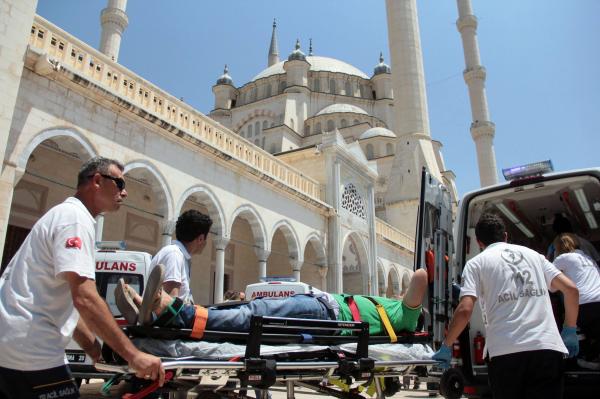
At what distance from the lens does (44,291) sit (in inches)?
68.9

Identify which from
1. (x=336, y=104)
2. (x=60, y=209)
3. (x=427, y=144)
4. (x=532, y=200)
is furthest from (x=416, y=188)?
(x=60, y=209)

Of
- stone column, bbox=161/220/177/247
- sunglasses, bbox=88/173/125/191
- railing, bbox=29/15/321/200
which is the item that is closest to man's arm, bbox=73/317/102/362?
sunglasses, bbox=88/173/125/191

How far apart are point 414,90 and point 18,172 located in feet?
77.3

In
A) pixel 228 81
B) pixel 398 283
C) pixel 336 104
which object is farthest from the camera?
pixel 228 81

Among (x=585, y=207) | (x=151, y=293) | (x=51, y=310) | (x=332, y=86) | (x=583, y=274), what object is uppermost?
(x=332, y=86)

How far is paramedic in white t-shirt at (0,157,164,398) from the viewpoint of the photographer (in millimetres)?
1670

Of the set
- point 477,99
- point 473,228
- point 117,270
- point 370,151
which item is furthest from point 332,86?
point 473,228

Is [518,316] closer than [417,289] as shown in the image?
Yes

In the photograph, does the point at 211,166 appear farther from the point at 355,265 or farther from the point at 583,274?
the point at 355,265

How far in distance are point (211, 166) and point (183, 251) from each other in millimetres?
8889

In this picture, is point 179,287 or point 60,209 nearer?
point 60,209

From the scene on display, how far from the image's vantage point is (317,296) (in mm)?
3266

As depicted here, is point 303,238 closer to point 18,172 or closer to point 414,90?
point 18,172

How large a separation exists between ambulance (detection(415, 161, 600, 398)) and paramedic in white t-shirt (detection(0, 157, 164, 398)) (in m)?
2.73
